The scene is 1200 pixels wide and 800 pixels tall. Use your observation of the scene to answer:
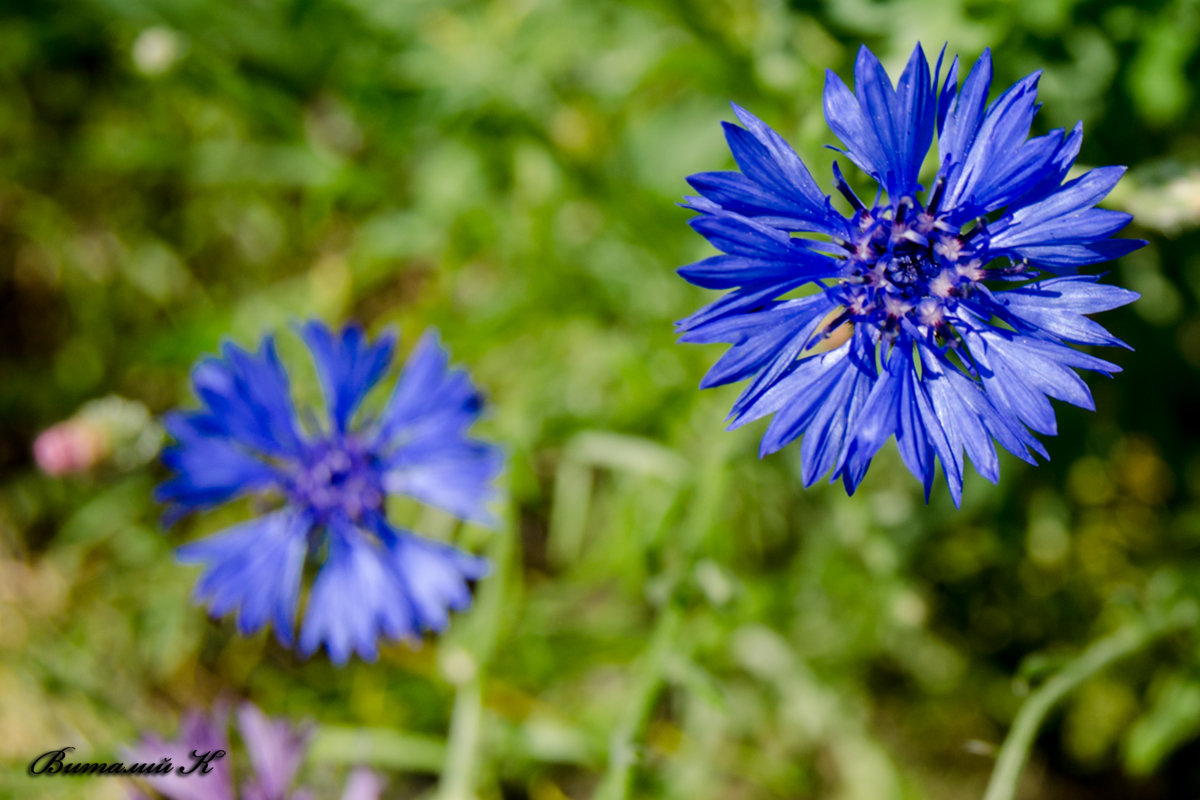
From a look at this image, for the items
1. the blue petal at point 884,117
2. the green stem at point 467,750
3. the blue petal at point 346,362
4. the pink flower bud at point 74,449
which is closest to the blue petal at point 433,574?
the green stem at point 467,750

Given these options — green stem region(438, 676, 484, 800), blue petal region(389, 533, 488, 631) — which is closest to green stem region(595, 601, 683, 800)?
green stem region(438, 676, 484, 800)

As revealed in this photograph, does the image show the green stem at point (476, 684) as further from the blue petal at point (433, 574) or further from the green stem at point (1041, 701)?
the green stem at point (1041, 701)

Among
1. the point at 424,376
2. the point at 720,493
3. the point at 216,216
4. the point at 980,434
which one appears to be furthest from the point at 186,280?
the point at 980,434

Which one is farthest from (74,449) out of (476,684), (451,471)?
(476,684)

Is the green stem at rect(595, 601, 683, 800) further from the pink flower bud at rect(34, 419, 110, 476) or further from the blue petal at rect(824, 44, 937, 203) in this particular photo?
the pink flower bud at rect(34, 419, 110, 476)

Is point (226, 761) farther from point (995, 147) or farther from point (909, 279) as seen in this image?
point (995, 147)

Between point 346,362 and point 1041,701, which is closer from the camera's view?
point 1041,701
